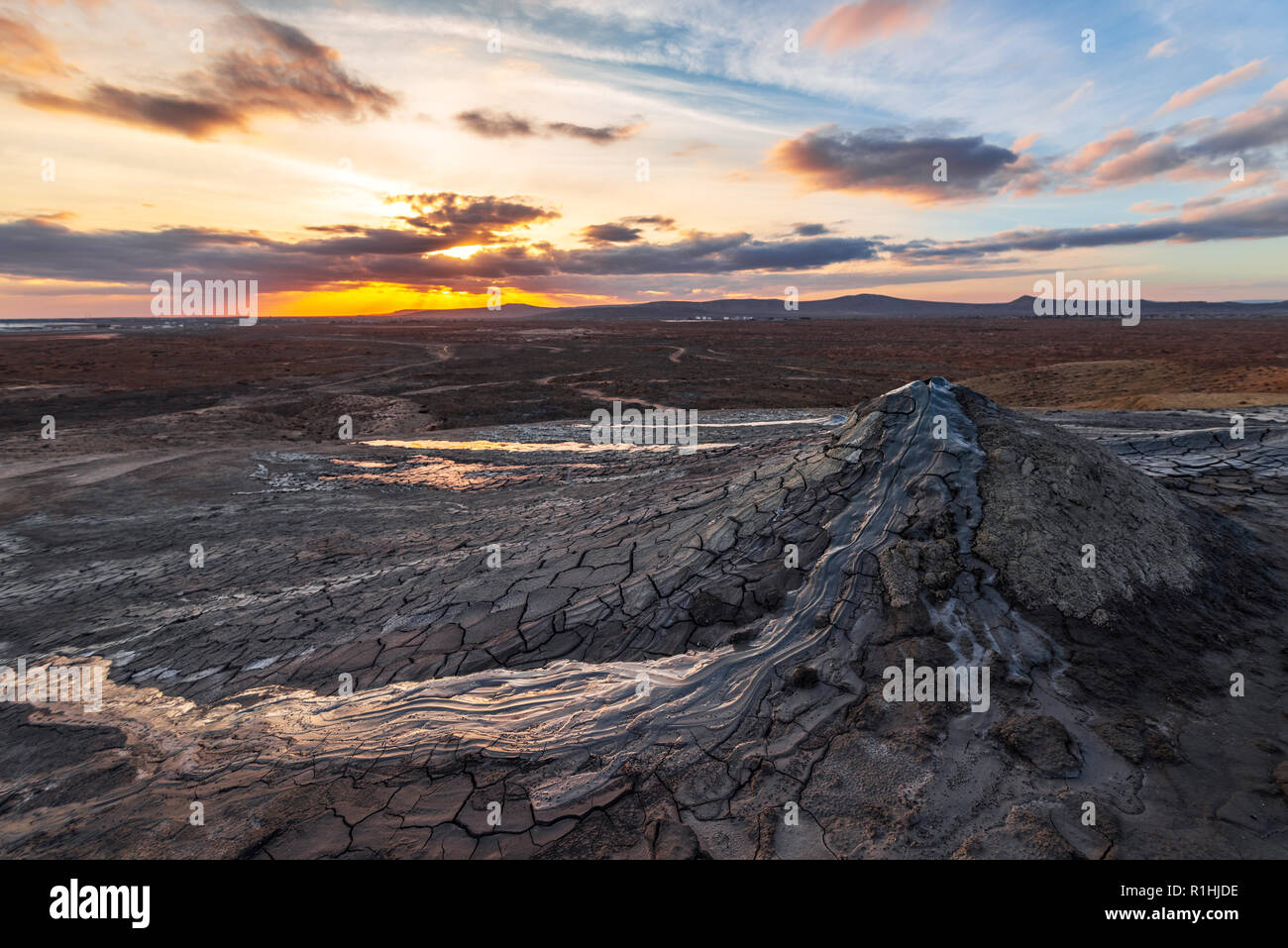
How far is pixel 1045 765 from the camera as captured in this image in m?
3.12

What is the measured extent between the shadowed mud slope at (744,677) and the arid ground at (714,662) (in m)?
0.02

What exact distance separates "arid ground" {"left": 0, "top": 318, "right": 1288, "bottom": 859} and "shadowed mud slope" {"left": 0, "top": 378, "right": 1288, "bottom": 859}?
22mm

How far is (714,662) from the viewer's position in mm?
4066

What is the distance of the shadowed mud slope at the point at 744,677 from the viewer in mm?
3018

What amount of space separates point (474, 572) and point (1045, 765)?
15.5 feet

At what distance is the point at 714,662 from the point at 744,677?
0.79 ft

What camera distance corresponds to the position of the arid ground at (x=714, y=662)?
120 inches

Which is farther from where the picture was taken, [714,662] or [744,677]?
[714,662]

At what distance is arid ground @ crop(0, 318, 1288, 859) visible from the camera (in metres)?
3.04

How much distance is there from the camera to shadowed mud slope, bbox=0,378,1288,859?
9.90 ft

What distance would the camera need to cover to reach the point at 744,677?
3904mm
